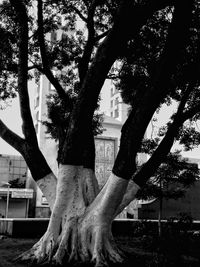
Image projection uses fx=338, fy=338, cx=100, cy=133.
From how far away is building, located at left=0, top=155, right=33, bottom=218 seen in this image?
33094 millimetres

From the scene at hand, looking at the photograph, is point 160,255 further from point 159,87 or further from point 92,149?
point 159,87

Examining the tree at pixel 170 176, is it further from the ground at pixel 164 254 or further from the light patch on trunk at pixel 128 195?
the light patch on trunk at pixel 128 195

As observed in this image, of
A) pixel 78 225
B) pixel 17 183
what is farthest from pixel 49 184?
pixel 17 183

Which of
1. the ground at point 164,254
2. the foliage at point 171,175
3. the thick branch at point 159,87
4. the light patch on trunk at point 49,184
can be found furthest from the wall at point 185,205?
the thick branch at point 159,87

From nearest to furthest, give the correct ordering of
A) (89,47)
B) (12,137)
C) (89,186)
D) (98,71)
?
1. (98,71)
2. (89,186)
3. (12,137)
4. (89,47)

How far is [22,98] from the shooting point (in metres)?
7.72

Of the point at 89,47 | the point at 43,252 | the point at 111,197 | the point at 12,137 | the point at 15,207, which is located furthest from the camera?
the point at 15,207

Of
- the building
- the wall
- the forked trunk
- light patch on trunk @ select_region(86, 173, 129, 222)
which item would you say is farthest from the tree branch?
the building

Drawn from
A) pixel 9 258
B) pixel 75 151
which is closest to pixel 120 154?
pixel 75 151

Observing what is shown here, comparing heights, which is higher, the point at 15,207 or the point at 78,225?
the point at 78,225

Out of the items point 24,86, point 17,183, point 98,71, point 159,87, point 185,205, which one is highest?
point 24,86

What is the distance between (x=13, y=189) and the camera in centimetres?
3338

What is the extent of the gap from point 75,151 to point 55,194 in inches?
62.0

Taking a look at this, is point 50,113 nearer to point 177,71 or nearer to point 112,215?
point 177,71
